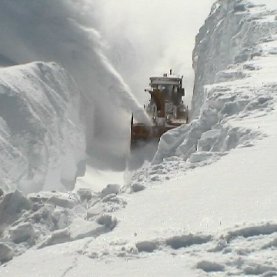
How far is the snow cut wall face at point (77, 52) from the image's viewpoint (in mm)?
23094

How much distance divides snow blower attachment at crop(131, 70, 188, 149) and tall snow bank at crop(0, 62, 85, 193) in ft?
6.20

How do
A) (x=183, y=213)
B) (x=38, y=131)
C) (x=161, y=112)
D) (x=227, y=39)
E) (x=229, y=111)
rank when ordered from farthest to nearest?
1. (x=161, y=112)
2. (x=38, y=131)
3. (x=227, y=39)
4. (x=229, y=111)
5. (x=183, y=213)

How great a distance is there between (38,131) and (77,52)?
9754 mm

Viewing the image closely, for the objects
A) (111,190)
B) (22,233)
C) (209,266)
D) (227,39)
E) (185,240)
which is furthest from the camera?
(227,39)

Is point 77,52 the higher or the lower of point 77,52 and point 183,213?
the higher

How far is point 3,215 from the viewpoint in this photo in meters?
7.20

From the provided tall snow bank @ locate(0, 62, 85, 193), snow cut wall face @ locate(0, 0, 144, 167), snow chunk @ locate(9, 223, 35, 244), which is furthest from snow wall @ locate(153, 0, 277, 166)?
snow cut wall face @ locate(0, 0, 144, 167)

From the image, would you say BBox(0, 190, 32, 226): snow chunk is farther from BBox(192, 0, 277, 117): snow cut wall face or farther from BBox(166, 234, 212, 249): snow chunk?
BBox(192, 0, 277, 117): snow cut wall face

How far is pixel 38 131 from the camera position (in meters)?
18.2

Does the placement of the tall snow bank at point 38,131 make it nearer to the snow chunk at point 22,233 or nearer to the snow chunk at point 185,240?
the snow chunk at point 22,233

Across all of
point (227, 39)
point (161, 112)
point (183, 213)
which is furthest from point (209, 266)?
point (161, 112)

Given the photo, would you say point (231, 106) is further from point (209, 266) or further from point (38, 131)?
point (38, 131)

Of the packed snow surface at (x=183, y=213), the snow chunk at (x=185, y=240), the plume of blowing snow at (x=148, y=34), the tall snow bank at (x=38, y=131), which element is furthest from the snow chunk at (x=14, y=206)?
the plume of blowing snow at (x=148, y=34)

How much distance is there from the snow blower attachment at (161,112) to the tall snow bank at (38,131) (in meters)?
1.89
